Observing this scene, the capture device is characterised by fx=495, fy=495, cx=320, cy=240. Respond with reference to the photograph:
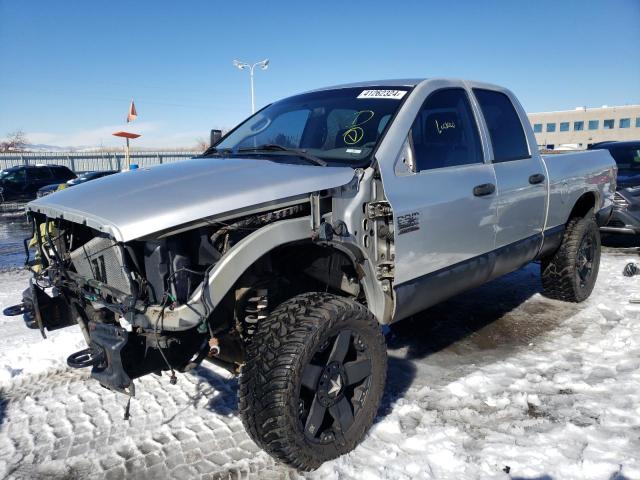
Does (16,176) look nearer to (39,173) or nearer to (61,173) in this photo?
(39,173)

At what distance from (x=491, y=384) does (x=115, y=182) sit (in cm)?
275

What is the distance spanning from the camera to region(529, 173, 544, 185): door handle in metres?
4.03

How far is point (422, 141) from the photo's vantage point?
10.4 feet

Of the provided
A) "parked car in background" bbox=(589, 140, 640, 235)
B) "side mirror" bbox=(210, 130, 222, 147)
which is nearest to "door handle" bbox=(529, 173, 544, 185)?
"side mirror" bbox=(210, 130, 222, 147)

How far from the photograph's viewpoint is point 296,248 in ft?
8.87

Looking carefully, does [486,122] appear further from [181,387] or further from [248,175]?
[181,387]

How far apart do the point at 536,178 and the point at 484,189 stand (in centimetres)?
96

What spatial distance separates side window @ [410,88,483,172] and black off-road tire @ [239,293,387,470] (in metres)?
1.11

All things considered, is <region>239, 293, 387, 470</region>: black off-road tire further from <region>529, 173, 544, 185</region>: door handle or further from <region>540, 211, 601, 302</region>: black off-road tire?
<region>540, 211, 601, 302</region>: black off-road tire

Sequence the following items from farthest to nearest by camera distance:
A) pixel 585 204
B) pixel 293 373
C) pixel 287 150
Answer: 1. pixel 585 204
2. pixel 287 150
3. pixel 293 373

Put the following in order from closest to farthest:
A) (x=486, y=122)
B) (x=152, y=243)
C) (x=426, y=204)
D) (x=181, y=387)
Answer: (x=152, y=243) < (x=426, y=204) < (x=181, y=387) < (x=486, y=122)

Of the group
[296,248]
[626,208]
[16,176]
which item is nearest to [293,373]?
[296,248]

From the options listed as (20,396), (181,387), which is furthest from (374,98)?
(20,396)

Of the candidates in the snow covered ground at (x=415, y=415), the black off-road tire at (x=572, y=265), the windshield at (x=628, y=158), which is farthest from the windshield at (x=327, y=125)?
the windshield at (x=628, y=158)
